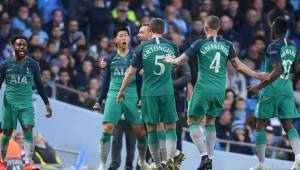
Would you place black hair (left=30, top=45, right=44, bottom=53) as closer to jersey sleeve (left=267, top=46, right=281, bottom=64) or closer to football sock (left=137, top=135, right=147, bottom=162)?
football sock (left=137, top=135, right=147, bottom=162)

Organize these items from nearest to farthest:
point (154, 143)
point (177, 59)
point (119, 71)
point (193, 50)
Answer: point (177, 59)
point (193, 50)
point (154, 143)
point (119, 71)

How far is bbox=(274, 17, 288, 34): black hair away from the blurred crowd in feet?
10.9

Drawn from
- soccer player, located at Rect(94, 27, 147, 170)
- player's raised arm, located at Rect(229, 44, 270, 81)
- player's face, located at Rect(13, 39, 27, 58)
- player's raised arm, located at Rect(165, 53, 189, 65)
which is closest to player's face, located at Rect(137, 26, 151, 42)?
soccer player, located at Rect(94, 27, 147, 170)

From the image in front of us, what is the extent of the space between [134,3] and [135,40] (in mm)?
2702

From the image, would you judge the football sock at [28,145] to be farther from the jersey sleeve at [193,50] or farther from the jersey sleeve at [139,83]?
the jersey sleeve at [193,50]

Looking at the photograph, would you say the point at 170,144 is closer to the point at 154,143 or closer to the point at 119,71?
the point at 154,143

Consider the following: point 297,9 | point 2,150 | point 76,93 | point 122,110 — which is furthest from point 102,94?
point 297,9

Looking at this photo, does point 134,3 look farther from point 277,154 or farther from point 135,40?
point 277,154

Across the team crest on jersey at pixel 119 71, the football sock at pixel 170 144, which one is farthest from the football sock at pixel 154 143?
the team crest on jersey at pixel 119 71

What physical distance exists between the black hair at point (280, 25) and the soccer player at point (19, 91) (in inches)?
166

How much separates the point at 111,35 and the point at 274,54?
26.9 feet

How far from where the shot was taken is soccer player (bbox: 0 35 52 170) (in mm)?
21797

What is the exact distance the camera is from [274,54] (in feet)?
67.1

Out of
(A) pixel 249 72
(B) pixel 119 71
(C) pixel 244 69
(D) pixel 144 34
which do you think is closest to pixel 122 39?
(D) pixel 144 34
